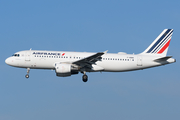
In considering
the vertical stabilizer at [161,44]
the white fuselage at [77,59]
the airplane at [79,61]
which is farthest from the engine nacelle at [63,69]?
the vertical stabilizer at [161,44]

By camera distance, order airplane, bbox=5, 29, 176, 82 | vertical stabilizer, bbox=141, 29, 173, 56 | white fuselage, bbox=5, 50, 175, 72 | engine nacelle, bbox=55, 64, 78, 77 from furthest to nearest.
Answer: vertical stabilizer, bbox=141, 29, 173, 56
white fuselage, bbox=5, 50, 175, 72
airplane, bbox=5, 29, 176, 82
engine nacelle, bbox=55, 64, 78, 77

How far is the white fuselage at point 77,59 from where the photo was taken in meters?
50.7

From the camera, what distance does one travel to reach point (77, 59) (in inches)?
2007

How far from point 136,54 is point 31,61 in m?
16.6

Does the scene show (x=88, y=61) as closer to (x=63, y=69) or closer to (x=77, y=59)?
(x=77, y=59)

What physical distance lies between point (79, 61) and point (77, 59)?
2.15 metres

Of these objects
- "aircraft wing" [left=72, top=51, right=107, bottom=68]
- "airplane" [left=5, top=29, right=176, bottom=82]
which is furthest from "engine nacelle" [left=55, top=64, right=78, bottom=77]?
"aircraft wing" [left=72, top=51, right=107, bottom=68]

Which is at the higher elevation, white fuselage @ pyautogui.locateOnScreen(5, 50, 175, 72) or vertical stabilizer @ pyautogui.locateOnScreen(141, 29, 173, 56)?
vertical stabilizer @ pyautogui.locateOnScreen(141, 29, 173, 56)

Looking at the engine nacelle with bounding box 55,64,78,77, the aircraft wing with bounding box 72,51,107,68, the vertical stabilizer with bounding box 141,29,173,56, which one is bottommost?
the engine nacelle with bounding box 55,64,78,77

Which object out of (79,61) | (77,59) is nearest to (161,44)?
(77,59)

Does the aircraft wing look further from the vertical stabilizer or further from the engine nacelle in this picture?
the vertical stabilizer

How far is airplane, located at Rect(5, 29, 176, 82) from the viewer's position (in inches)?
1957

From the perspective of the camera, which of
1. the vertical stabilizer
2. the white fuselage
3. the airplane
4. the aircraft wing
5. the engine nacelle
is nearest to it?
the aircraft wing

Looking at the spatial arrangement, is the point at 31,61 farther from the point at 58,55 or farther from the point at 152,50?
the point at 152,50
